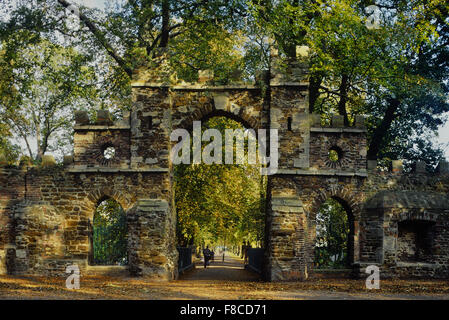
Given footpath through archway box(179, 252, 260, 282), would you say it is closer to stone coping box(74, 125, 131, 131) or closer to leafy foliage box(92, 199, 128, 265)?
leafy foliage box(92, 199, 128, 265)

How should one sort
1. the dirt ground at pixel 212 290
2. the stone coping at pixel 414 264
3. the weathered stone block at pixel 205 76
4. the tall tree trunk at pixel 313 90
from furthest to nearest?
1. the tall tree trunk at pixel 313 90
2. the weathered stone block at pixel 205 76
3. the stone coping at pixel 414 264
4. the dirt ground at pixel 212 290

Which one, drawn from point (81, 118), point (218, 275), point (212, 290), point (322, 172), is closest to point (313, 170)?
point (322, 172)

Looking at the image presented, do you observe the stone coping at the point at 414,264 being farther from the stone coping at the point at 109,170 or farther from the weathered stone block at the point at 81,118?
the weathered stone block at the point at 81,118

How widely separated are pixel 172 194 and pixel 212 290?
4.44 metres

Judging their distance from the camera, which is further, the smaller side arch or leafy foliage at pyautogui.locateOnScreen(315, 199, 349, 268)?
leafy foliage at pyautogui.locateOnScreen(315, 199, 349, 268)

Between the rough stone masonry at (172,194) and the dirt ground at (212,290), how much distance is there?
3.09 feet

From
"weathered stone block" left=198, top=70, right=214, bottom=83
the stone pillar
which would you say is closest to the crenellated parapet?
the stone pillar

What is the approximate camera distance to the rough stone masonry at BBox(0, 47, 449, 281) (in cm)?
1507

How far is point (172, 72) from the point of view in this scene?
15.8m

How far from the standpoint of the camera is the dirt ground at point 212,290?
1063cm

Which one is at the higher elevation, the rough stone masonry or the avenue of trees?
the avenue of trees

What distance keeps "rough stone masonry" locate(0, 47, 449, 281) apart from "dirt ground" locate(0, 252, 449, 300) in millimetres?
942

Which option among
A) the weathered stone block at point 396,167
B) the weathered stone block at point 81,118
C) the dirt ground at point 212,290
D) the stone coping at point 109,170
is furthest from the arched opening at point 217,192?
the dirt ground at point 212,290

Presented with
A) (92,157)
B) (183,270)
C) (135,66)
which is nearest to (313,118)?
(135,66)
